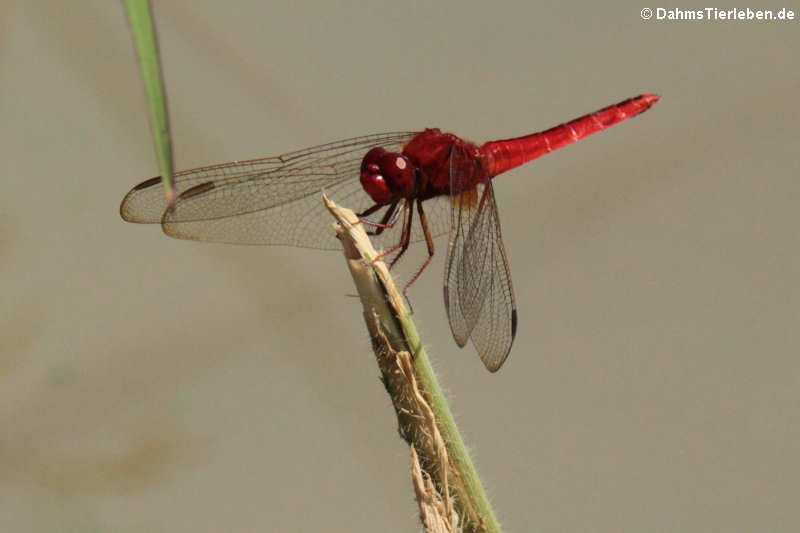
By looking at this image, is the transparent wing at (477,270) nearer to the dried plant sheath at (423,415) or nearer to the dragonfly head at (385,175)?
the dragonfly head at (385,175)

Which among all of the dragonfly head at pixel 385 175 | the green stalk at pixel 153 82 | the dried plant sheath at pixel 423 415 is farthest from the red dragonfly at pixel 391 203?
the green stalk at pixel 153 82

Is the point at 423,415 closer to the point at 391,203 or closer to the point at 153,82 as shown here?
the point at 153,82

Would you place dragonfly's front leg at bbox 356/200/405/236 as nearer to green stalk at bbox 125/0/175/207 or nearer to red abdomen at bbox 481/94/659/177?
red abdomen at bbox 481/94/659/177

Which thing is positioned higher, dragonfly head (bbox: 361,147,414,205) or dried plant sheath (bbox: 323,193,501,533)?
dragonfly head (bbox: 361,147,414,205)

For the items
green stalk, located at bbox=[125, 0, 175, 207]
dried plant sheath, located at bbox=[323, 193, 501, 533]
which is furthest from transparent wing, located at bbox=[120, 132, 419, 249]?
green stalk, located at bbox=[125, 0, 175, 207]

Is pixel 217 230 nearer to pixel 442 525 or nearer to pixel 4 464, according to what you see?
pixel 442 525

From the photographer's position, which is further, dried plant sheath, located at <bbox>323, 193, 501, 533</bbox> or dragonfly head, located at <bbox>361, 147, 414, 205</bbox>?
dragonfly head, located at <bbox>361, 147, 414, 205</bbox>

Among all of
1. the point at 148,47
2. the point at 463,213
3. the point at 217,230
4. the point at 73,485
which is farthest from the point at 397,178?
the point at 73,485

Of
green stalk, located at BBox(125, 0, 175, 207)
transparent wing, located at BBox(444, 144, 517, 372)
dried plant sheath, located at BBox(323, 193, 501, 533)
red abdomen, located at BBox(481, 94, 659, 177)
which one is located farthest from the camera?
red abdomen, located at BBox(481, 94, 659, 177)
